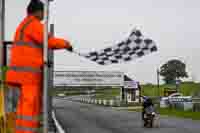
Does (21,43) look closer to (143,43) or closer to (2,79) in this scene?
(2,79)

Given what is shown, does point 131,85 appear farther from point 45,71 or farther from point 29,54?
point 45,71

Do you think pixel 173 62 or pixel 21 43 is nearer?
pixel 21 43

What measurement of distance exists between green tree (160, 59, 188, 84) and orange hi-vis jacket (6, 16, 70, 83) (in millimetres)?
136230

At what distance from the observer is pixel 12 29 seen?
4426mm

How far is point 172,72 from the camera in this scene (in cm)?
14050

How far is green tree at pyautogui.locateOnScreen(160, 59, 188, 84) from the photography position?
140500 millimetres

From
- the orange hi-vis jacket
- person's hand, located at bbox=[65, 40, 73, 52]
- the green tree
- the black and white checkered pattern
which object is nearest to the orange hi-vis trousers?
the orange hi-vis jacket

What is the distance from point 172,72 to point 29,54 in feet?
453

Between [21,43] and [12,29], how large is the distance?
0.32 meters

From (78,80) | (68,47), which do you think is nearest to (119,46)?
(68,47)

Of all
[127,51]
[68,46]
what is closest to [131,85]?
[127,51]

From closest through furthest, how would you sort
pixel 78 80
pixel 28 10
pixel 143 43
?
pixel 28 10, pixel 143 43, pixel 78 80

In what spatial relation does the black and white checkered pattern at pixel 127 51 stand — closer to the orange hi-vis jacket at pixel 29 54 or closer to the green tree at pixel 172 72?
the orange hi-vis jacket at pixel 29 54

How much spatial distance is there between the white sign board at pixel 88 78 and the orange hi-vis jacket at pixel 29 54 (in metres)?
65.3
